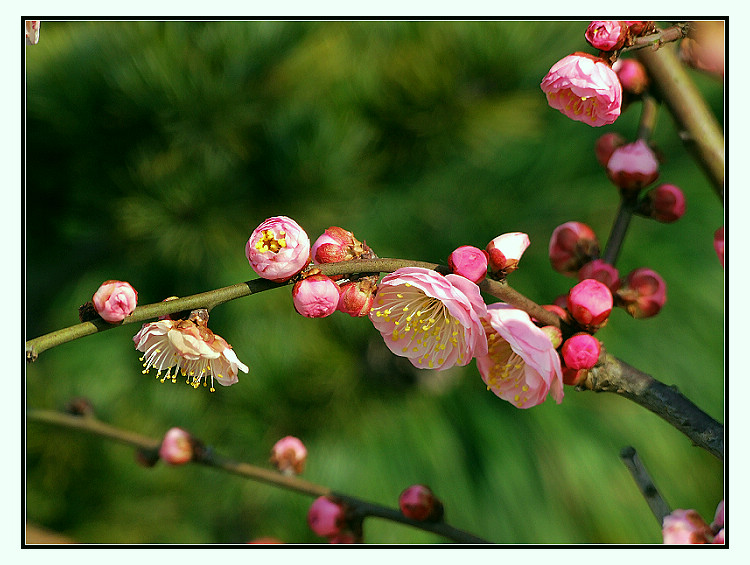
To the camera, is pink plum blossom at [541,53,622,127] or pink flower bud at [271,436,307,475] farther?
pink flower bud at [271,436,307,475]

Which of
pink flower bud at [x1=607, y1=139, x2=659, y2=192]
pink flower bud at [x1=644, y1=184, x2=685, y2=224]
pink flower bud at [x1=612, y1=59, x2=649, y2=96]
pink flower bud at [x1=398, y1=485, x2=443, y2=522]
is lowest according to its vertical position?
pink flower bud at [x1=398, y1=485, x2=443, y2=522]

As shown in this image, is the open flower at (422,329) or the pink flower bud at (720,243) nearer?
the open flower at (422,329)

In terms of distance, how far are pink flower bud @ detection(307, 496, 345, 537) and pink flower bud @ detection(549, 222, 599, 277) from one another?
9.0 inches

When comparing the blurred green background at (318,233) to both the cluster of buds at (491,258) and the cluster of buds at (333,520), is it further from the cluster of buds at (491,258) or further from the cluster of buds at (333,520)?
the cluster of buds at (491,258)

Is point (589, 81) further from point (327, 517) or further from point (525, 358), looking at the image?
point (327, 517)

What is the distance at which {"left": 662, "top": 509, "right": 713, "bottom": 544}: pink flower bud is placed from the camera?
1.08ft

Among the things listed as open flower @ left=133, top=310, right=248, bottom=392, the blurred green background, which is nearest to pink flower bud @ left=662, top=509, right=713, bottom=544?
open flower @ left=133, top=310, right=248, bottom=392

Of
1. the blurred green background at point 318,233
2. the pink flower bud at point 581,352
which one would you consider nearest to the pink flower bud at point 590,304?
the pink flower bud at point 581,352

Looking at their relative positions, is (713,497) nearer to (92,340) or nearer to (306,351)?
(306,351)

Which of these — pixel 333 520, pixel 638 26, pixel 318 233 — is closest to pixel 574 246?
pixel 638 26

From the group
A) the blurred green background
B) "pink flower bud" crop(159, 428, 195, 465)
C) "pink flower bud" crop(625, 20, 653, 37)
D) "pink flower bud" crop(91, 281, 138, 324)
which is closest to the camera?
"pink flower bud" crop(91, 281, 138, 324)

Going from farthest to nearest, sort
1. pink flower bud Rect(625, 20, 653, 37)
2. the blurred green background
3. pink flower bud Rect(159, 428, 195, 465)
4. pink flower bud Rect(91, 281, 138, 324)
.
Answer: the blurred green background, pink flower bud Rect(159, 428, 195, 465), pink flower bud Rect(625, 20, 653, 37), pink flower bud Rect(91, 281, 138, 324)

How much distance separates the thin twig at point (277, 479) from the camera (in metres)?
0.44

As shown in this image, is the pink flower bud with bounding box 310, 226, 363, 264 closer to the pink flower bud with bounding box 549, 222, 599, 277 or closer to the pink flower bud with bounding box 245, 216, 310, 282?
the pink flower bud with bounding box 245, 216, 310, 282
